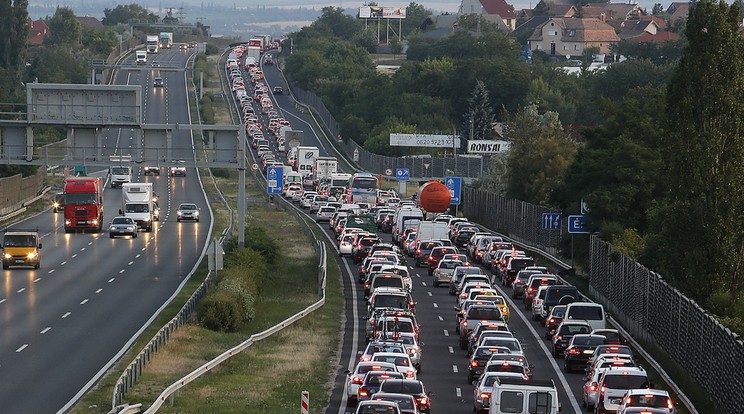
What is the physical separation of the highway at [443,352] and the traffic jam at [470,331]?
102 mm

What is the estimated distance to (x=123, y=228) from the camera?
92312 mm

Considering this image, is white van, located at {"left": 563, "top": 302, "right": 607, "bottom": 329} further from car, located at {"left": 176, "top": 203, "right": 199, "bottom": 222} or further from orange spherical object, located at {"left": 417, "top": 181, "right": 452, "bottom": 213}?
car, located at {"left": 176, "top": 203, "right": 199, "bottom": 222}

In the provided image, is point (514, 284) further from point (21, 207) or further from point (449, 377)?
point (21, 207)

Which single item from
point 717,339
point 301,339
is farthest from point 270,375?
point 717,339

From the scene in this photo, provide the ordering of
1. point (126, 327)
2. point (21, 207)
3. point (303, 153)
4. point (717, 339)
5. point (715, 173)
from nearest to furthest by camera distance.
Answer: point (717, 339)
point (715, 173)
point (126, 327)
point (21, 207)
point (303, 153)

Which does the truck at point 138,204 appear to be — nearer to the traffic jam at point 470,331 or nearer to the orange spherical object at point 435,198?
the traffic jam at point 470,331

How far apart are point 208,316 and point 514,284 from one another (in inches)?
690

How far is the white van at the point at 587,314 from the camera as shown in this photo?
50969 mm

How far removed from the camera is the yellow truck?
71.2 m

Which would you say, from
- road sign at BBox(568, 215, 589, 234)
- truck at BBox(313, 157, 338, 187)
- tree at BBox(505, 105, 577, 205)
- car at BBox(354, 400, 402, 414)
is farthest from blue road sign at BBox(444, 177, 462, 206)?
car at BBox(354, 400, 402, 414)

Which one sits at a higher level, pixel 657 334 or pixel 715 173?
pixel 715 173

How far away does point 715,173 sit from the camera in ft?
157

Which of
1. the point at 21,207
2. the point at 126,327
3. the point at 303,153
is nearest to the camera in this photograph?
the point at 126,327

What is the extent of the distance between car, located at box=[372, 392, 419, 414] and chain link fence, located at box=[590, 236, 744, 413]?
7.89 meters
